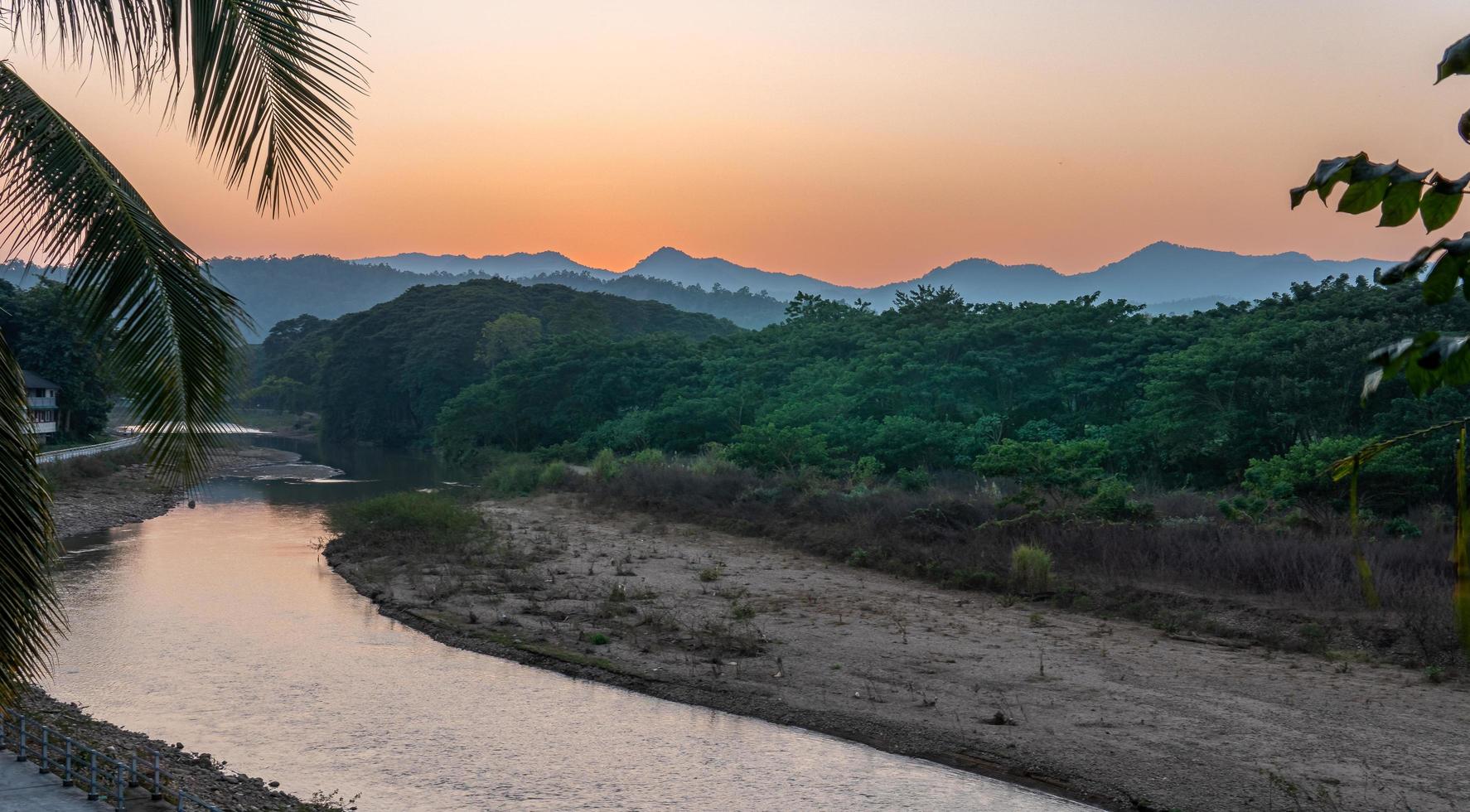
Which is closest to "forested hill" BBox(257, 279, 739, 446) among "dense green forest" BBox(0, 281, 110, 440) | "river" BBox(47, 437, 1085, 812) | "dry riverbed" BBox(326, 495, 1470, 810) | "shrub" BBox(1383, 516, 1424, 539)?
"dense green forest" BBox(0, 281, 110, 440)

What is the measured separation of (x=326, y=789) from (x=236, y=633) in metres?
8.45

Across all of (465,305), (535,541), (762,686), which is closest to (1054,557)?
(762,686)

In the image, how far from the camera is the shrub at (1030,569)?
20.8m

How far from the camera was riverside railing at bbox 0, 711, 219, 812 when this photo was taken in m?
8.76

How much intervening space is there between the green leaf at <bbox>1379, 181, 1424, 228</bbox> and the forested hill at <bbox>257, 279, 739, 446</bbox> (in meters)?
64.9

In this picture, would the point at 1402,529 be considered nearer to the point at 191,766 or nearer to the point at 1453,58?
the point at 191,766

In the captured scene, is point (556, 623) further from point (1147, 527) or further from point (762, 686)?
point (1147, 527)

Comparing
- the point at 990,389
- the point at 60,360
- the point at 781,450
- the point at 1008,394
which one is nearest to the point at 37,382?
the point at 60,360

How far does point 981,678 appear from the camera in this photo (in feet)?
51.2

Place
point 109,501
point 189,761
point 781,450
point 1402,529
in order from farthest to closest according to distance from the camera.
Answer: point 109,501 → point 781,450 → point 1402,529 → point 189,761

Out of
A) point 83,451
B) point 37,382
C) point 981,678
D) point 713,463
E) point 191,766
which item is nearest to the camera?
point 191,766

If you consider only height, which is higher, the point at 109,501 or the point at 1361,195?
the point at 1361,195

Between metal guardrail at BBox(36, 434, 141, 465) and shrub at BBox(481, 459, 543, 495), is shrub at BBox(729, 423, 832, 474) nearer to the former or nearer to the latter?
shrub at BBox(481, 459, 543, 495)

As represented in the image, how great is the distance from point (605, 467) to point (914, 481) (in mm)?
14371
